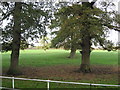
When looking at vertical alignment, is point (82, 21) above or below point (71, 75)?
above

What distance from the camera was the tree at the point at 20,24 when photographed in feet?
59.4

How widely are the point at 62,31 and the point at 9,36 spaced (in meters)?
4.73

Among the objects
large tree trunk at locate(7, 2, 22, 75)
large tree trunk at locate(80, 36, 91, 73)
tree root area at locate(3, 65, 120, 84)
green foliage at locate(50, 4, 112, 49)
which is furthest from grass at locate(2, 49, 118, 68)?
green foliage at locate(50, 4, 112, 49)

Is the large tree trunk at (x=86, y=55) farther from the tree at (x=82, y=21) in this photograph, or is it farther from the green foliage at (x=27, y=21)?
the green foliage at (x=27, y=21)

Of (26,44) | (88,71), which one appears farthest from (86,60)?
(26,44)

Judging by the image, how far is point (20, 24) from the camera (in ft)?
59.4

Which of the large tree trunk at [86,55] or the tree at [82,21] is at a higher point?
the tree at [82,21]

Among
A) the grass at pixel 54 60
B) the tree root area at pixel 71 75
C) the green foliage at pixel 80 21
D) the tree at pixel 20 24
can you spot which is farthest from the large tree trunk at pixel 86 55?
the grass at pixel 54 60

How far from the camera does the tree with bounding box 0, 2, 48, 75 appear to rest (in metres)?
18.1

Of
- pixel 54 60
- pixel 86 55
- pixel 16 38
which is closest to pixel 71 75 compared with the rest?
pixel 86 55

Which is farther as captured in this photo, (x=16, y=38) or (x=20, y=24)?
(x=16, y=38)

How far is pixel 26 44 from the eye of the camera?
67.1 feet

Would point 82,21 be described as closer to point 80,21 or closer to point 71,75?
point 80,21

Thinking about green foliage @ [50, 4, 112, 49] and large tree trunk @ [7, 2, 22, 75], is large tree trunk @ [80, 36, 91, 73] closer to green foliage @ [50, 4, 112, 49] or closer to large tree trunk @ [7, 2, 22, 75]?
green foliage @ [50, 4, 112, 49]
